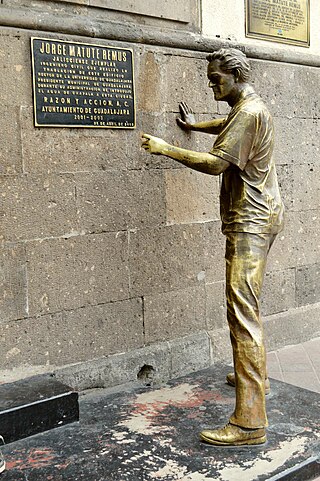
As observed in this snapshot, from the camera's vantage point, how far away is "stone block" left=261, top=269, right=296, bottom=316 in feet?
19.9

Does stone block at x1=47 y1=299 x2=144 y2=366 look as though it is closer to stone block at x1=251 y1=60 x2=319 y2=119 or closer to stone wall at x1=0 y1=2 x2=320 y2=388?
stone wall at x1=0 y1=2 x2=320 y2=388

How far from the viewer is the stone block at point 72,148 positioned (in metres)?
4.42

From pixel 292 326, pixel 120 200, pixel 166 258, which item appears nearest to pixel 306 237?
pixel 292 326

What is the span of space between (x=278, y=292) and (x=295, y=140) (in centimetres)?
155

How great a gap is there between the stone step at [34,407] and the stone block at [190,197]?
5.83 feet

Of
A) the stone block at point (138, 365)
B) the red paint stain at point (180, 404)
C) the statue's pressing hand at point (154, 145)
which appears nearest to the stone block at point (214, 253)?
the stone block at point (138, 365)

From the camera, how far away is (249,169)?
150 inches

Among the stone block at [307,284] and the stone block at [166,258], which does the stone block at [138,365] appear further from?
the stone block at [307,284]

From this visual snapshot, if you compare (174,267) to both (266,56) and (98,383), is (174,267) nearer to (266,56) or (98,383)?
(98,383)

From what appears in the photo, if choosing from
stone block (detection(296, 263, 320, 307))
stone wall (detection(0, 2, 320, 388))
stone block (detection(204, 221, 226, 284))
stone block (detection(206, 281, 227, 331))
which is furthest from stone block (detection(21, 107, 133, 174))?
stone block (detection(296, 263, 320, 307))

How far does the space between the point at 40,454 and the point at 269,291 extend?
3.10 meters

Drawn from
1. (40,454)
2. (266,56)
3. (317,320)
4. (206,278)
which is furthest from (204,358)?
(266,56)

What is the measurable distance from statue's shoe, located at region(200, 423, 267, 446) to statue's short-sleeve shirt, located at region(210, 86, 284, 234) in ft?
3.94

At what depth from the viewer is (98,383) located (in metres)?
4.80
